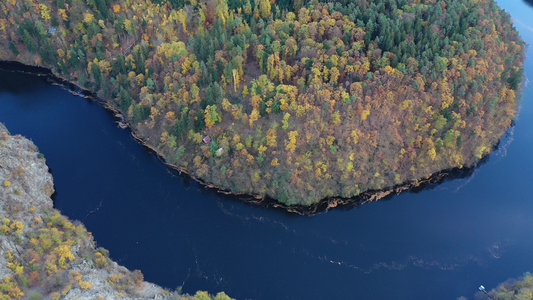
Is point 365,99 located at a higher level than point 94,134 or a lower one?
higher

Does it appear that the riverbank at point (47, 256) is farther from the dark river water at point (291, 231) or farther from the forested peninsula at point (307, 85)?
the forested peninsula at point (307, 85)

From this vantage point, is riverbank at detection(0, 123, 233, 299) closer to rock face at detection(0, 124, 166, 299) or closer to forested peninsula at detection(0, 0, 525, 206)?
rock face at detection(0, 124, 166, 299)

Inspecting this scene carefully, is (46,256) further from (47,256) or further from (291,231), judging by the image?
(291,231)

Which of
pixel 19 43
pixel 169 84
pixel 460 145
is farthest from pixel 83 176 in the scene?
pixel 460 145

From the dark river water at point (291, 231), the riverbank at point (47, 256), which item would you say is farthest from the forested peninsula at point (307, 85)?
the riverbank at point (47, 256)

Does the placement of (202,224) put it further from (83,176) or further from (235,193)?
(83,176)

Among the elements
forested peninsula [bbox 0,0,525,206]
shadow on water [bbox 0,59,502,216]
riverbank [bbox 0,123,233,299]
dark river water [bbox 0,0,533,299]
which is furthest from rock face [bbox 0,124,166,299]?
forested peninsula [bbox 0,0,525,206]
